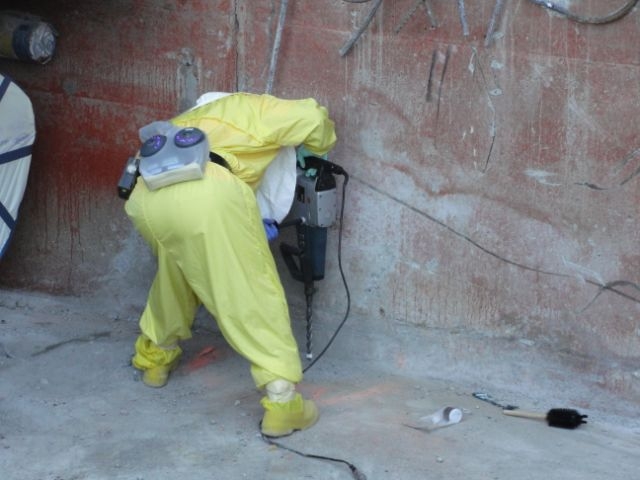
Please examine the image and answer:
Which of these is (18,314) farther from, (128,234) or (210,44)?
(210,44)

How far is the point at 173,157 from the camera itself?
4.79 meters

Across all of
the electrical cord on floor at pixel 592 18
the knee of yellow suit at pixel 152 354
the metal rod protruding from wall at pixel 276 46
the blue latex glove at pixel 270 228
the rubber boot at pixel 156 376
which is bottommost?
the rubber boot at pixel 156 376

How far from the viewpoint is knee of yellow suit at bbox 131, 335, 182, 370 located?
17.6 feet

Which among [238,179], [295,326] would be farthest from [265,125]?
[295,326]

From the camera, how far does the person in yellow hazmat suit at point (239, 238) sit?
4773 millimetres

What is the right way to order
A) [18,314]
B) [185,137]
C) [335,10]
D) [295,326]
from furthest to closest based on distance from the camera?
1. [18,314]
2. [295,326]
3. [335,10]
4. [185,137]

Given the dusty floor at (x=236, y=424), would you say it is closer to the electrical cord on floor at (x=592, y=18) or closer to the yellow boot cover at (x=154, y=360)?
the yellow boot cover at (x=154, y=360)

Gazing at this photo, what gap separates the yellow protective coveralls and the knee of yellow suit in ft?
0.91

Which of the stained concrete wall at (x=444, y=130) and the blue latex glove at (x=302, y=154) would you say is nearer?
the stained concrete wall at (x=444, y=130)

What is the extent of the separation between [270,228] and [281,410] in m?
0.79

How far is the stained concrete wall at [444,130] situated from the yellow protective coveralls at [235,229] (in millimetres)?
368

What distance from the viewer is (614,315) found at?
201 inches

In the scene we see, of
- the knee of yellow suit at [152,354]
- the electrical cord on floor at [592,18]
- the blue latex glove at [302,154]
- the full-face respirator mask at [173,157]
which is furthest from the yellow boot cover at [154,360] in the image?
the electrical cord on floor at [592,18]

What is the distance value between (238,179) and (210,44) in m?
0.91
